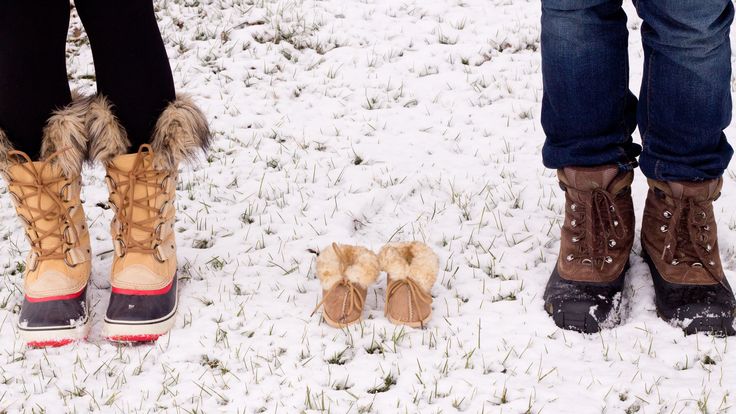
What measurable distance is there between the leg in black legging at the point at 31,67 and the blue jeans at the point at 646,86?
4.78 feet

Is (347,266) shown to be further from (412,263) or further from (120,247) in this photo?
(120,247)

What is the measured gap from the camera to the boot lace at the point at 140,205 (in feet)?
8.11

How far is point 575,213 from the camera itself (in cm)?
255

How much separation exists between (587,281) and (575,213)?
0.22m

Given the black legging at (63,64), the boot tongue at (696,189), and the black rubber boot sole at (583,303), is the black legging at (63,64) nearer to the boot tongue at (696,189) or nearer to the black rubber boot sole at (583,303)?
the black rubber boot sole at (583,303)

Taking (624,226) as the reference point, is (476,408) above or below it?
below

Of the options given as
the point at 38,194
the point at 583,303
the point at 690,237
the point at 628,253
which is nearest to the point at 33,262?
the point at 38,194

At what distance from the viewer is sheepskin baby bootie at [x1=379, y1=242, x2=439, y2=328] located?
2482mm

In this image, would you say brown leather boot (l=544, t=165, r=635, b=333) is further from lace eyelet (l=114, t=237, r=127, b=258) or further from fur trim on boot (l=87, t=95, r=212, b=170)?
lace eyelet (l=114, t=237, r=127, b=258)

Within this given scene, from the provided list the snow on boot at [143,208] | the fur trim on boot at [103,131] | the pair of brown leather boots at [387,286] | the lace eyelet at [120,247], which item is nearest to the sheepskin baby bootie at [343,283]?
the pair of brown leather boots at [387,286]

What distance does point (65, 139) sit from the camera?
7.64ft

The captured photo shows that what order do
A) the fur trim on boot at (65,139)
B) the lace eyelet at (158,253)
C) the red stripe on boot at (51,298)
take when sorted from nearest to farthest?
1. the fur trim on boot at (65,139)
2. the red stripe on boot at (51,298)
3. the lace eyelet at (158,253)

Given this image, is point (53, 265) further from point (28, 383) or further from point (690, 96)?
point (690, 96)

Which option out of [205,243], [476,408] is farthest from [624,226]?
[205,243]
